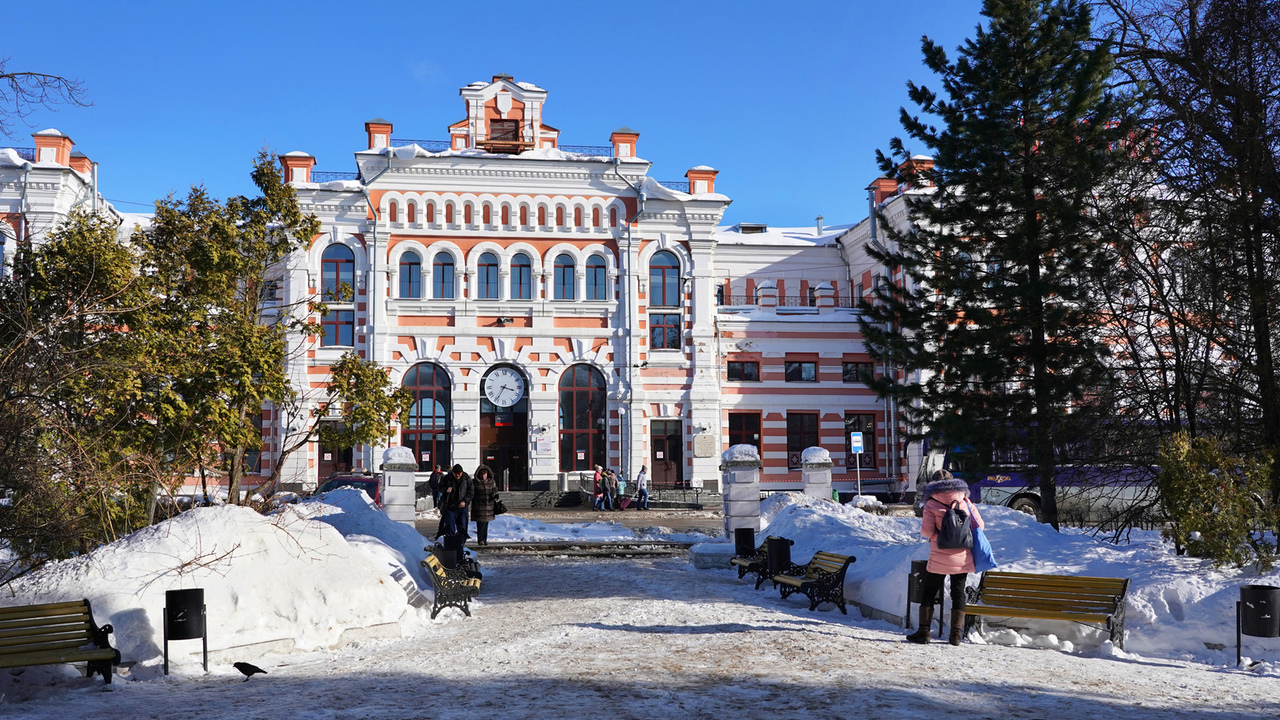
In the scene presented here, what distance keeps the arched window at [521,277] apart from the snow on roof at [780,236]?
9.80m

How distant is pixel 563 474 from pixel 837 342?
12185mm

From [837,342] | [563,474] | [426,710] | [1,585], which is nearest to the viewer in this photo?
[426,710]

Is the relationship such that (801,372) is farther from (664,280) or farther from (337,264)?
(337,264)

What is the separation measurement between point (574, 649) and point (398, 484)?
37.0 feet

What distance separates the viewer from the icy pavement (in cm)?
678

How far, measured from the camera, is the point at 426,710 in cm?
677

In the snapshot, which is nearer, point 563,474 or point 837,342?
point 563,474

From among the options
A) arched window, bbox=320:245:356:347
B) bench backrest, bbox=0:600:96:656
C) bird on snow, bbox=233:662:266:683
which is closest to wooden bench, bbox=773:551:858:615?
bird on snow, bbox=233:662:266:683

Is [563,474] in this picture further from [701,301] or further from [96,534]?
[96,534]

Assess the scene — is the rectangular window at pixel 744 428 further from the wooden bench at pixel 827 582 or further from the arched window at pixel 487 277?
the wooden bench at pixel 827 582

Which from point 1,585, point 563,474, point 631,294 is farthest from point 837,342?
point 1,585

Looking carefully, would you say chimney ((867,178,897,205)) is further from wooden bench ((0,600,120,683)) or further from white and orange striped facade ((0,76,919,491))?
wooden bench ((0,600,120,683))

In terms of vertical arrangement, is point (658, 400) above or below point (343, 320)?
below

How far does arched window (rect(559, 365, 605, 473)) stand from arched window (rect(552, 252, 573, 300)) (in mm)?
2825
